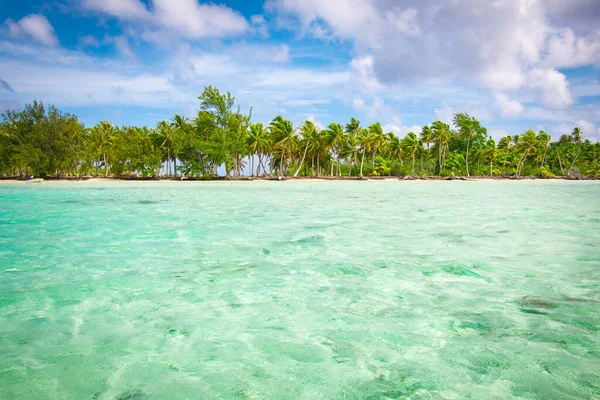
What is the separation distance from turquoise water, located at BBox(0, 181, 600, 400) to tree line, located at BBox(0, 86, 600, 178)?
1894 inches

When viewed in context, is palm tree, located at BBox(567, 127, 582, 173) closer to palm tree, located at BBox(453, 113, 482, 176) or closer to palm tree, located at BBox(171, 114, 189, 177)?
palm tree, located at BBox(453, 113, 482, 176)

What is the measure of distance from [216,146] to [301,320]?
51044 millimetres

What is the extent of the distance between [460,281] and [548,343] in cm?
172

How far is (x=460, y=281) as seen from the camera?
15.6 ft

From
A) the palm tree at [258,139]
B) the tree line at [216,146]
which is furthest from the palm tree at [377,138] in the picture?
the palm tree at [258,139]

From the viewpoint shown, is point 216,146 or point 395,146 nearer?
point 216,146

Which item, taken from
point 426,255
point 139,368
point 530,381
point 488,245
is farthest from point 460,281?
point 139,368

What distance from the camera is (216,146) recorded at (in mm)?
52438

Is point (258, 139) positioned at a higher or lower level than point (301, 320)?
higher

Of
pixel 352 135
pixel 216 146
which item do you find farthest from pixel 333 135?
pixel 216 146

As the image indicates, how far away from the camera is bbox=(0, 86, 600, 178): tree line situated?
175ft

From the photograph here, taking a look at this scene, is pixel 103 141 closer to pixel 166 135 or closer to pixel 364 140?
pixel 166 135

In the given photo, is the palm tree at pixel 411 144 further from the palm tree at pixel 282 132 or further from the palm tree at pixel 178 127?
the palm tree at pixel 178 127

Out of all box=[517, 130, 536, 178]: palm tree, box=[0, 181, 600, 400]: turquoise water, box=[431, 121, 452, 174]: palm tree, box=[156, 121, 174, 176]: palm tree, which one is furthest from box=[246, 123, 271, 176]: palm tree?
box=[0, 181, 600, 400]: turquoise water
